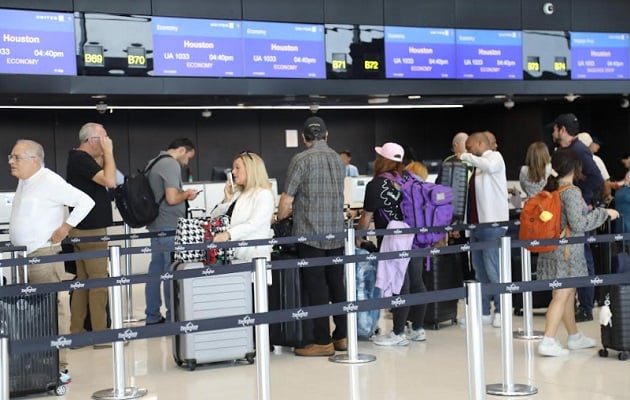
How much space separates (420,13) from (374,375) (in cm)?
562

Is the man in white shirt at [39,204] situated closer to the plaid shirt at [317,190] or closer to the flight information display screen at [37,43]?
the plaid shirt at [317,190]

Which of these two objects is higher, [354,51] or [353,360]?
[354,51]

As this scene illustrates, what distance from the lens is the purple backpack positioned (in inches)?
299

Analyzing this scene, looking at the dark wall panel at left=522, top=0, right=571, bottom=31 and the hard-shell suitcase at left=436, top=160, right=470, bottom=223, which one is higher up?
the dark wall panel at left=522, top=0, right=571, bottom=31

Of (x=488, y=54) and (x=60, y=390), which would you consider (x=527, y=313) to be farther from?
(x=488, y=54)

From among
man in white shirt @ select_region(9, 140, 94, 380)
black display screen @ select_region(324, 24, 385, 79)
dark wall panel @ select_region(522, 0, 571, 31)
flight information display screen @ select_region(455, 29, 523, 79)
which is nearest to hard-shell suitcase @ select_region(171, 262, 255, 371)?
man in white shirt @ select_region(9, 140, 94, 380)

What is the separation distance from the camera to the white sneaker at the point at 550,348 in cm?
675

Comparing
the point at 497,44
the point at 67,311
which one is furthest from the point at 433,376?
the point at 497,44

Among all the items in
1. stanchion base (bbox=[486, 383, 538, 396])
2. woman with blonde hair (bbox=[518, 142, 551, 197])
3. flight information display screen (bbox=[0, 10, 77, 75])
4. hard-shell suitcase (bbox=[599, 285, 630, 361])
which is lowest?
stanchion base (bbox=[486, 383, 538, 396])

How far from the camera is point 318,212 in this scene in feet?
23.3

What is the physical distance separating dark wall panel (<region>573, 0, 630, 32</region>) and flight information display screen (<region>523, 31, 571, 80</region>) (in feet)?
1.04

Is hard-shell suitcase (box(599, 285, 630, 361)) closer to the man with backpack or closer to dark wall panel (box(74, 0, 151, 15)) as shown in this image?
the man with backpack

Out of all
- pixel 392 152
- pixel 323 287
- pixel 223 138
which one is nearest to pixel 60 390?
pixel 323 287

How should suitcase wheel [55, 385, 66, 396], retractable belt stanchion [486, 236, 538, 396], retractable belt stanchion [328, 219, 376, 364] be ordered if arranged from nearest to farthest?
retractable belt stanchion [486, 236, 538, 396]
suitcase wheel [55, 385, 66, 396]
retractable belt stanchion [328, 219, 376, 364]
